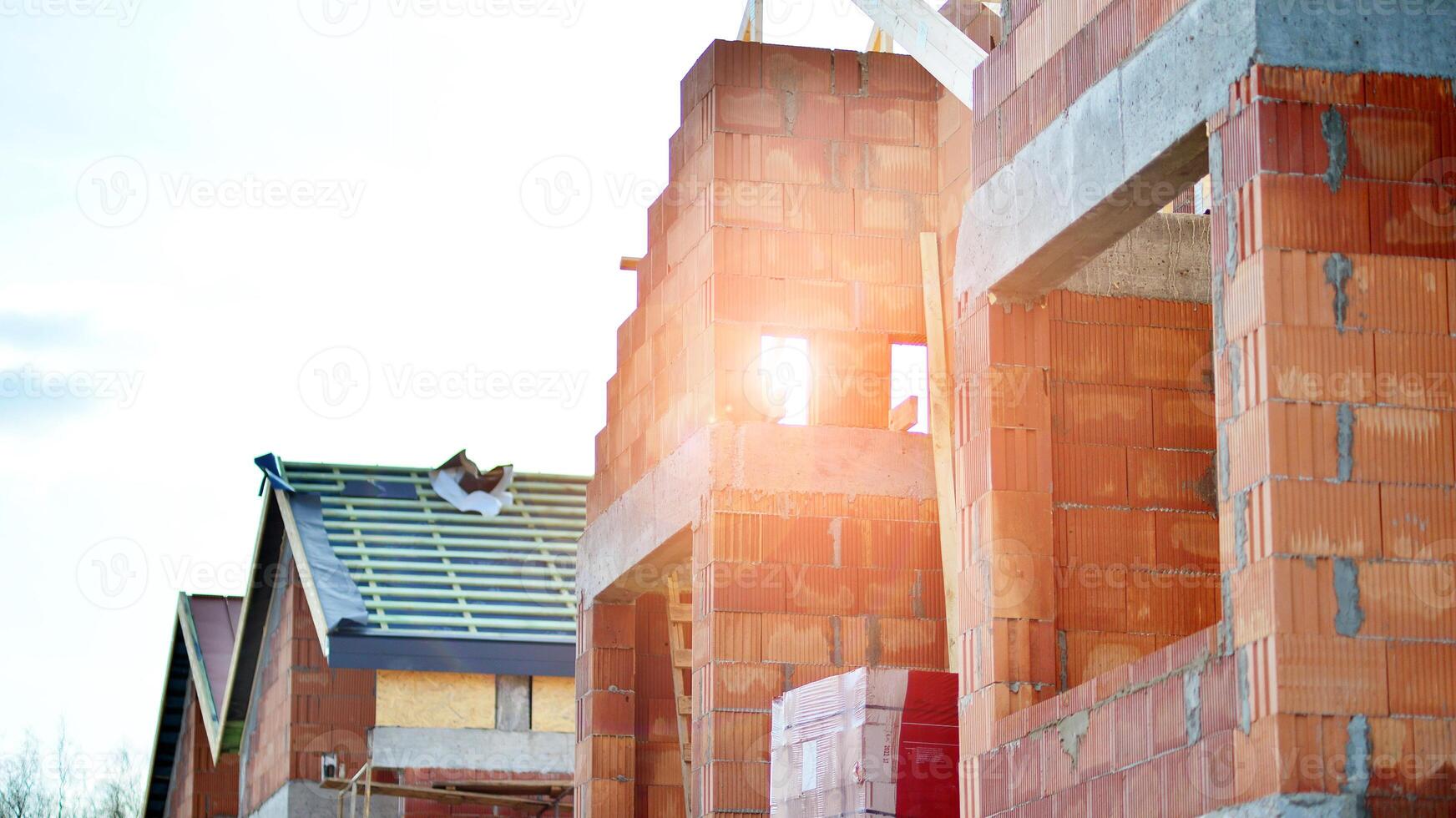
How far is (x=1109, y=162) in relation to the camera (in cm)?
1076

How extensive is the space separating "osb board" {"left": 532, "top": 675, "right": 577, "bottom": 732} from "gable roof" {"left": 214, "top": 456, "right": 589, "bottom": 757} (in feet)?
0.75

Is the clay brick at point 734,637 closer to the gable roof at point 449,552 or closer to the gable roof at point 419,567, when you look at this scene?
the gable roof at point 419,567

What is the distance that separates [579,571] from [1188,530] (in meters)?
8.25

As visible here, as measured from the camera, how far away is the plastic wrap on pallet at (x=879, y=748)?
40.5 ft

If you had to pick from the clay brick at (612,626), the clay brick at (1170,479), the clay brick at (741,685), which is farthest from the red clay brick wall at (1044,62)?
the clay brick at (612,626)

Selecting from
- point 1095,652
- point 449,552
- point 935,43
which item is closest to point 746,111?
point 935,43

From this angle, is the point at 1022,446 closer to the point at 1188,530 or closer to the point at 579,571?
the point at 1188,530

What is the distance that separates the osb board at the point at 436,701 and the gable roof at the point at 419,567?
43 cm

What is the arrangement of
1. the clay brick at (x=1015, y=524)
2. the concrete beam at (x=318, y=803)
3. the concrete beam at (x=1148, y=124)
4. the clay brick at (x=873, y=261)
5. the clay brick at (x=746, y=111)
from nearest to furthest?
the concrete beam at (x=1148, y=124) < the clay brick at (x=1015, y=524) < the clay brick at (x=873, y=261) < the clay brick at (x=746, y=111) < the concrete beam at (x=318, y=803)

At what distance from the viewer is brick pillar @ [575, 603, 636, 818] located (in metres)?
18.3

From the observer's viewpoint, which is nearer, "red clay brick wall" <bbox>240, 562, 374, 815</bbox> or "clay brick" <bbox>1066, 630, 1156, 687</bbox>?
"clay brick" <bbox>1066, 630, 1156, 687</bbox>

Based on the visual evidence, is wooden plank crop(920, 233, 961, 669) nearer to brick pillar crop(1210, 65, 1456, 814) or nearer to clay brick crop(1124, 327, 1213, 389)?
clay brick crop(1124, 327, 1213, 389)

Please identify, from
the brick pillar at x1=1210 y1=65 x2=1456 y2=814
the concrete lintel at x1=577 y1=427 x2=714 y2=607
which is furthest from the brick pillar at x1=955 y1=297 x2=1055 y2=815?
the concrete lintel at x1=577 y1=427 x2=714 y2=607

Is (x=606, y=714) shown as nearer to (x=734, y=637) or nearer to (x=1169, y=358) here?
(x=734, y=637)
